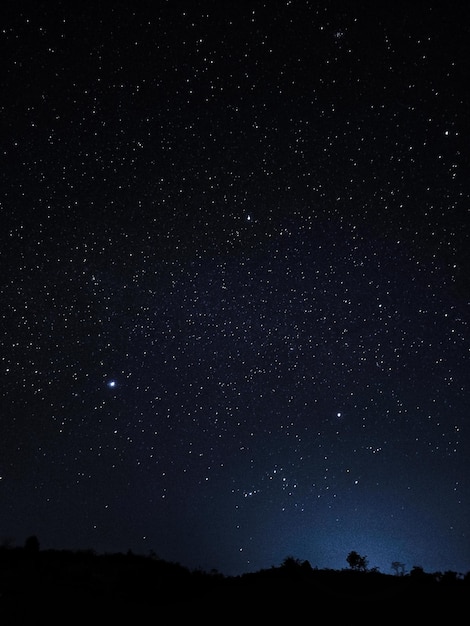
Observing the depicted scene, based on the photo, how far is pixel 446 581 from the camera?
55.6 ft

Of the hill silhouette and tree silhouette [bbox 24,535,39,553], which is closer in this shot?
the hill silhouette

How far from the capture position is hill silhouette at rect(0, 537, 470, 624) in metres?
12.5

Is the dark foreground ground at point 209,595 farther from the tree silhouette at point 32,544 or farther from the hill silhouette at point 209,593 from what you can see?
the tree silhouette at point 32,544

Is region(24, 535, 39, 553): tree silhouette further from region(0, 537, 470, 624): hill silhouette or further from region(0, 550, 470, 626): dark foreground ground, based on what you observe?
region(0, 550, 470, 626): dark foreground ground

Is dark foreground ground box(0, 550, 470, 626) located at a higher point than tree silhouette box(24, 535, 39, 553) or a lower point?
lower

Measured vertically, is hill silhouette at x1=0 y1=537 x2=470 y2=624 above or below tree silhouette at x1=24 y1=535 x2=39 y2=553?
below

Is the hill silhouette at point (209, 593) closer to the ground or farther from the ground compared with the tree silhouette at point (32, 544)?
closer to the ground

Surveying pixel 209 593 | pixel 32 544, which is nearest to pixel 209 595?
pixel 209 593

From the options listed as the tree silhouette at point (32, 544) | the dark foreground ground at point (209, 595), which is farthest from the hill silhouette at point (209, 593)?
the tree silhouette at point (32, 544)

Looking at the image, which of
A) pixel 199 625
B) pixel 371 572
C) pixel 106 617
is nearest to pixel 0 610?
pixel 106 617

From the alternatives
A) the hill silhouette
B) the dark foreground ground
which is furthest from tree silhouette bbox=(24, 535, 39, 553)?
the dark foreground ground

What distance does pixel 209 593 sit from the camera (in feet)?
48.1

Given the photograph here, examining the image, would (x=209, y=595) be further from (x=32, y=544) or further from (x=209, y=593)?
(x=32, y=544)

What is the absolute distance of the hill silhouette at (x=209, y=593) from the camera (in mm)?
12477
